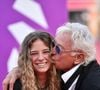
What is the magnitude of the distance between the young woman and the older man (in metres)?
0.16

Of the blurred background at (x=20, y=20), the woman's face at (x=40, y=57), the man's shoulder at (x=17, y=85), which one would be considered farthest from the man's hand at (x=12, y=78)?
the blurred background at (x=20, y=20)

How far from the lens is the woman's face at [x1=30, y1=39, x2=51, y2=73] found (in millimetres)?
4242

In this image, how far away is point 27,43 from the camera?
4.26 meters

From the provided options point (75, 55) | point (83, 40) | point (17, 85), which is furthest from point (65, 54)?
point (17, 85)

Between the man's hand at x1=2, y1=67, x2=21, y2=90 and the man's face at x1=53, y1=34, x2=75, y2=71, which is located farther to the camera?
the man's hand at x1=2, y1=67, x2=21, y2=90

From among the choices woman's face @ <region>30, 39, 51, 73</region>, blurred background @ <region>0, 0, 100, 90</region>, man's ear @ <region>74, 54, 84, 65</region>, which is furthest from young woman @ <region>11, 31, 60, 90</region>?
blurred background @ <region>0, 0, 100, 90</region>

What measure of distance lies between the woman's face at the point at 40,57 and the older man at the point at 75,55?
140 mm

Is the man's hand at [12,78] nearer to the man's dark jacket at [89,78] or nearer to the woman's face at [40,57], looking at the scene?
the woman's face at [40,57]

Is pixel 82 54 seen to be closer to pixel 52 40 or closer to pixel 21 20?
pixel 52 40

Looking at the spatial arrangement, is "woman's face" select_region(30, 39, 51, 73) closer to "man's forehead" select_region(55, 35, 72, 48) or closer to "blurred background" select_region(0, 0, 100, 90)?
"man's forehead" select_region(55, 35, 72, 48)

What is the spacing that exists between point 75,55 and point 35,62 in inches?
16.1

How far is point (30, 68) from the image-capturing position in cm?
425

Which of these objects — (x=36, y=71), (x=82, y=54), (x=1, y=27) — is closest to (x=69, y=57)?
(x=82, y=54)

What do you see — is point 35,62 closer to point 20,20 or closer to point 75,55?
point 75,55
